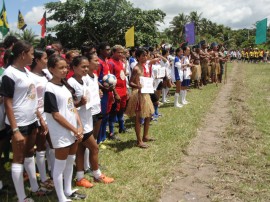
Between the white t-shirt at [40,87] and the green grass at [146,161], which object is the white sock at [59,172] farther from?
the white t-shirt at [40,87]

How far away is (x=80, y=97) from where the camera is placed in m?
4.13

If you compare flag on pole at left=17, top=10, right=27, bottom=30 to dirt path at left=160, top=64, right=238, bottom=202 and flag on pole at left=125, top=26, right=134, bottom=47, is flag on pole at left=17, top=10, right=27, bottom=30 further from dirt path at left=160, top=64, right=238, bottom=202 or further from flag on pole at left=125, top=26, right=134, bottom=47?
dirt path at left=160, top=64, right=238, bottom=202

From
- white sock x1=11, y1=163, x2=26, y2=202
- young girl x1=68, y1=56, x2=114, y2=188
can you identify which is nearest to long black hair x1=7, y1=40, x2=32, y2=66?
young girl x1=68, y1=56, x2=114, y2=188

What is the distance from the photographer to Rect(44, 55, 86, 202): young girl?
3541 mm

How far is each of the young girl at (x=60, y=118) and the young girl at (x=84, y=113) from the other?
30 cm

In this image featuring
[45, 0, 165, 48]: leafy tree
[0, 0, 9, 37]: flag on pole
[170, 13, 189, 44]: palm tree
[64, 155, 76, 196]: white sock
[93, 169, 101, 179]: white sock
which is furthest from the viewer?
[170, 13, 189, 44]: palm tree

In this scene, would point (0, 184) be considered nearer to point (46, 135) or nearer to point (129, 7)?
point (46, 135)

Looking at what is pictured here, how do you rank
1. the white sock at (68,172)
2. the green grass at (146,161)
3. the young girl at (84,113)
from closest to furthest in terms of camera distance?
1. the white sock at (68,172)
2. the young girl at (84,113)
3. the green grass at (146,161)

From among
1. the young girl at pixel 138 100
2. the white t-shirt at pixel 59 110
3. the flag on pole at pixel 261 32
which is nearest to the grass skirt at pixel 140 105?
the young girl at pixel 138 100

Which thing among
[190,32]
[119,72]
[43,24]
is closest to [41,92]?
[119,72]

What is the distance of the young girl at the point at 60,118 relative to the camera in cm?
354

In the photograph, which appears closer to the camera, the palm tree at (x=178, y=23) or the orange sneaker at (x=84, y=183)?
the orange sneaker at (x=84, y=183)

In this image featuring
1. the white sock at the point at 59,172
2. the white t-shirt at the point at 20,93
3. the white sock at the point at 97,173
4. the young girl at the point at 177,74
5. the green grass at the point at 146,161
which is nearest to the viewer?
the white t-shirt at the point at 20,93

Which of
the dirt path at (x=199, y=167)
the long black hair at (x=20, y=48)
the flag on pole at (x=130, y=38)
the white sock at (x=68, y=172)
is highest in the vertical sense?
the flag on pole at (x=130, y=38)
